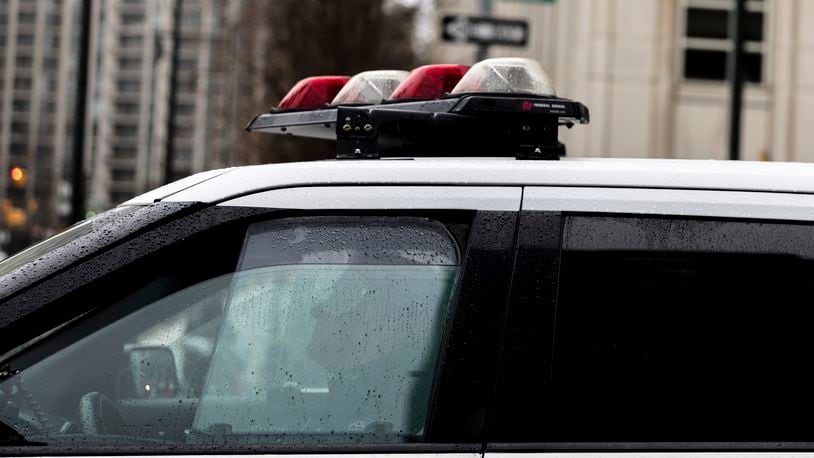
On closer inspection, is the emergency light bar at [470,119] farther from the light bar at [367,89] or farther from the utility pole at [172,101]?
the utility pole at [172,101]

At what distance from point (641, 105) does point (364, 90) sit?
83.6 ft

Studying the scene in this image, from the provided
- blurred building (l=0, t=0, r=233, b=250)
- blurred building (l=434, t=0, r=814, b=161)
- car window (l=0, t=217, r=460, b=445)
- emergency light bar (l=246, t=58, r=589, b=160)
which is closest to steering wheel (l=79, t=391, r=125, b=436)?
car window (l=0, t=217, r=460, b=445)

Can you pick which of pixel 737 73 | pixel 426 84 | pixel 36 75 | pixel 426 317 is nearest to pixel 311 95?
pixel 426 84

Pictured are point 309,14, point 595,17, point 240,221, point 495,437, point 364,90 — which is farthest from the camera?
point 309,14

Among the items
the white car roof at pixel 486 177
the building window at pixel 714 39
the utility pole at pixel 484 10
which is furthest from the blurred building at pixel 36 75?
the white car roof at pixel 486 177

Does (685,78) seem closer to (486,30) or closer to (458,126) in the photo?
(486,30)

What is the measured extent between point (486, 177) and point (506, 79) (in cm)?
37

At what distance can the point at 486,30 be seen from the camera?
1258 cm

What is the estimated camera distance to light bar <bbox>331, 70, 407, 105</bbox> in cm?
Answer: 306

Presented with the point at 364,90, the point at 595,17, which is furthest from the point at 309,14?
the point at 364,90

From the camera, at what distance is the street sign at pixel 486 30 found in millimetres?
12508

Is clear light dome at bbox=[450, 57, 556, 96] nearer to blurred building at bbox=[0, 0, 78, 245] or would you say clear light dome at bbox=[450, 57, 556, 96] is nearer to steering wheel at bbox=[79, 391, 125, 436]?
steering wheel at bbox=[79, 391, 125, 436]

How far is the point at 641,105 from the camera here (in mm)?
27938

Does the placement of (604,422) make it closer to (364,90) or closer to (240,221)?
(240,221)
